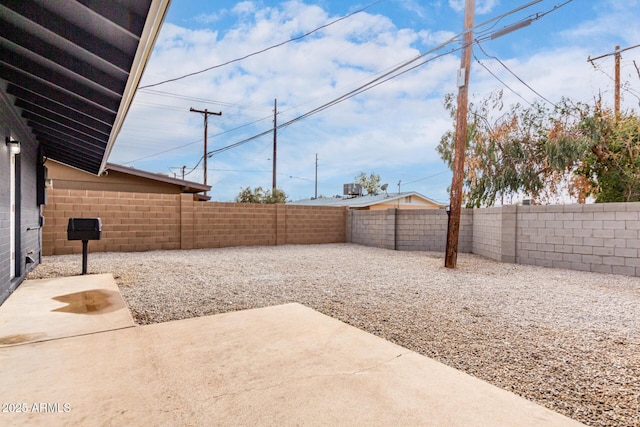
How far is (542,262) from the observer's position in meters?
8.50

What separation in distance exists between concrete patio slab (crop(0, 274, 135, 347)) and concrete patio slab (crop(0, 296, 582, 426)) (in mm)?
292

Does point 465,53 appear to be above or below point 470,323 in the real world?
above

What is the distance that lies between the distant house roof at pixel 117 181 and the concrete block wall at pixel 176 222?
2.05 metres

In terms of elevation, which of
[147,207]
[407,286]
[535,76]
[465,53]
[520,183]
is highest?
[535,76]

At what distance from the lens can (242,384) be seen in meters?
2.18

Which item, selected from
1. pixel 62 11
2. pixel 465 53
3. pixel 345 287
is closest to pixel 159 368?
pixel 62 11

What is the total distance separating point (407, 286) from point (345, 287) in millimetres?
1058

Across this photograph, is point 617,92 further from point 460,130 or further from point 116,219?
point 116,219

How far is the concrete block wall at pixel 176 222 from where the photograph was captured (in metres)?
9.07

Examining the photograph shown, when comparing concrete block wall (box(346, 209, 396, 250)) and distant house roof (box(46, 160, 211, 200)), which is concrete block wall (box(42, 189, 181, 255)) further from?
concrete block wall (box(346, 209, 396, 250))

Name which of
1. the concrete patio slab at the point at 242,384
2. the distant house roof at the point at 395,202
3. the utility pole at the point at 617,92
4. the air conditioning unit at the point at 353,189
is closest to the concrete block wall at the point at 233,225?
the distant house roof at the point at 395,202

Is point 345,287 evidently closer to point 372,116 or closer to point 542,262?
point 542,262

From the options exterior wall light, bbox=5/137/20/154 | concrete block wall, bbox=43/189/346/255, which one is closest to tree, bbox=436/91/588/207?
concrete block wall, bbox=43/189/346/255

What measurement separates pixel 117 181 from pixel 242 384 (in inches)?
505
